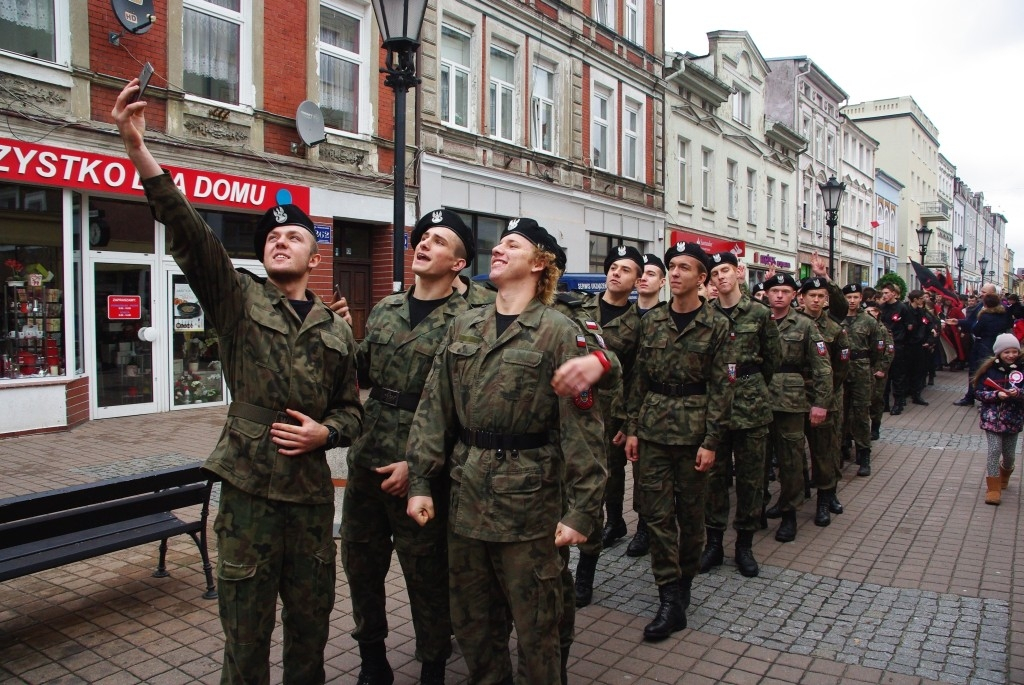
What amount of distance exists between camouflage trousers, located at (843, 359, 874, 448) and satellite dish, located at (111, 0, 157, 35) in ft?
32.9

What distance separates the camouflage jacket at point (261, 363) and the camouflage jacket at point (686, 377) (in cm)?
218

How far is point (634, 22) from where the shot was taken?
23000mm

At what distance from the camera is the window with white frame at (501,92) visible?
57.6ft

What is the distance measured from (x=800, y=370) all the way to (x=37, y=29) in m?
9.85

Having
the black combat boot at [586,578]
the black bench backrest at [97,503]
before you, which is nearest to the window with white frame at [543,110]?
the black combat boot at [586,578]

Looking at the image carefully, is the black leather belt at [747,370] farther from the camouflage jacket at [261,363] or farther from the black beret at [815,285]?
the camouflage jacket at [261,363]

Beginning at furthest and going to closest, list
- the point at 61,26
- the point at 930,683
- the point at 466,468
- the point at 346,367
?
1. the point at 61,26
2. the point at 930,683
3. the point at 346,367
4. the point at 466,468

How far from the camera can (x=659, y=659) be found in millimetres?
4320

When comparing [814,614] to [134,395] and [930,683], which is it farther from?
[134,395]

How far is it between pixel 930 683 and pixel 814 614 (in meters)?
0.96

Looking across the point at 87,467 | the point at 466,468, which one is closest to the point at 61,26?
the point at 87,467

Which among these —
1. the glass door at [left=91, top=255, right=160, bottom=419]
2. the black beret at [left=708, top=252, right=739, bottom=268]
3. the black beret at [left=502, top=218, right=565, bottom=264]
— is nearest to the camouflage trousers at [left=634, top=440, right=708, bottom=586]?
the black beret at [left=502, top=218, right=565, bottom=264]

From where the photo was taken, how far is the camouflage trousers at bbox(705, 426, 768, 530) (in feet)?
18.7

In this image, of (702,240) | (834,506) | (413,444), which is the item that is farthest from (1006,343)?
(702,240)
